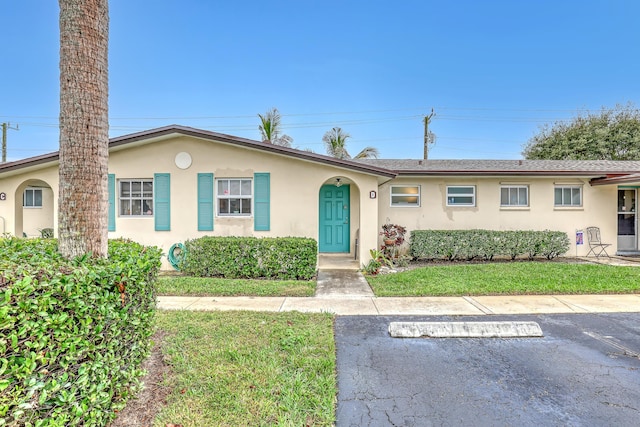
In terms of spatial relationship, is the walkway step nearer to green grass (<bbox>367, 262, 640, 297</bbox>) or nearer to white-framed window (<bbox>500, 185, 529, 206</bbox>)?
green grass (<bbox>367, 262, 640, 297</bbox>)

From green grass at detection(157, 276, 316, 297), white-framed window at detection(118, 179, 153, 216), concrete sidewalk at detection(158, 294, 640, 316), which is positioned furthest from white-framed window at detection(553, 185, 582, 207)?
white-framed window at detection(118, 179, 153, 216)

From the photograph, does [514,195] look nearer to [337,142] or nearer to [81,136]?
[81,136]

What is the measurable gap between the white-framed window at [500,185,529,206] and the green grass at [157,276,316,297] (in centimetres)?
825

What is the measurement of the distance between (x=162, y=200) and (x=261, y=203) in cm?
288

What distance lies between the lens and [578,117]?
82.3 ft

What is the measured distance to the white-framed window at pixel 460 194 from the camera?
11289mm

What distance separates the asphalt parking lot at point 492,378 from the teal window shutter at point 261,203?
5004 mm

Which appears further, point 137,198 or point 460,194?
point 460,194

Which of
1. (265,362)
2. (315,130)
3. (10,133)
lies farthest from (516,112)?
(10,133)

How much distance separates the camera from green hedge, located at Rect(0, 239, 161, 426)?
1655mm

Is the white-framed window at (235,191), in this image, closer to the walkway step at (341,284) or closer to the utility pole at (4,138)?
the walkway step at (341,284)

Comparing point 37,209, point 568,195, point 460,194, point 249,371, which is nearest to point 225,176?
point 249,371

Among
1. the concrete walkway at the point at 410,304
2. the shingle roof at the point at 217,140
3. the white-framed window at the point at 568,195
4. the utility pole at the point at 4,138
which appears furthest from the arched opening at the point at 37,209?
the white-framed window at the point at 568,195

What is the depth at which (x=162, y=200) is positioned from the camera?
8.98 metres
